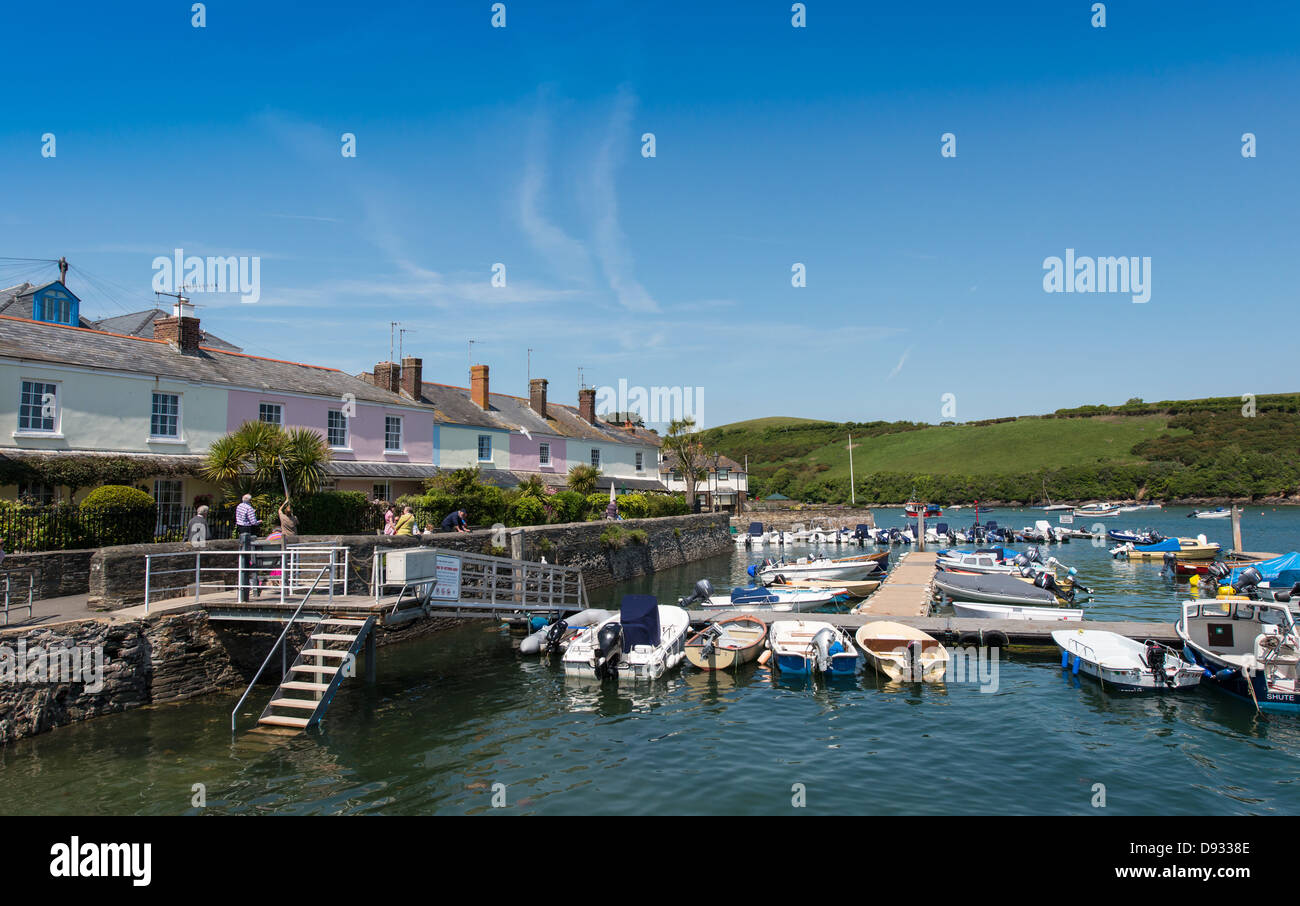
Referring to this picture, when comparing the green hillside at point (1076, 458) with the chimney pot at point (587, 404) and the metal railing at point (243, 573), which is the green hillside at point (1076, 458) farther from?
the metal railing at point (243, 573)

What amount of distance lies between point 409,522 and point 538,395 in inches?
1185

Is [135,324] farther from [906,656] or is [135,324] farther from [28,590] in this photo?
[906,656]

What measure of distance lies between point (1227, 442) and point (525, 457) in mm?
123217

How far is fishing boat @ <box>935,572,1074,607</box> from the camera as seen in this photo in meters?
29.5

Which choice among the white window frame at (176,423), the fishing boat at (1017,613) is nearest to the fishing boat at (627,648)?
the fishing boat at (1017,613)

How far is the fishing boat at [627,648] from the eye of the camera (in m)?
19.8

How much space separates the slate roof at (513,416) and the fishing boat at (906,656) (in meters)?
28.1

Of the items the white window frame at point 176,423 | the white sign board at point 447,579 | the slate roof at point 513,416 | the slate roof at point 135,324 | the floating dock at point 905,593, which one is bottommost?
the floating dock at point 905,593

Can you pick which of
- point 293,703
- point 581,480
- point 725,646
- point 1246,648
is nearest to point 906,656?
point 725,646

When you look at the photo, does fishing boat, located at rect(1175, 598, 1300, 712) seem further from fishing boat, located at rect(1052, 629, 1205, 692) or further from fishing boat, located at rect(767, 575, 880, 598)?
fishing boat, located at rect(767, 575, 880, 598)

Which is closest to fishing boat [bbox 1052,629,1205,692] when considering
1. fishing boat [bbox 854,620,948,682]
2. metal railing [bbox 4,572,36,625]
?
fishing boat [bbox 854,620,948,682]

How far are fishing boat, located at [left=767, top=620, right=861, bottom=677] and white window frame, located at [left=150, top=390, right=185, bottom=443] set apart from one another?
23711 millimetres

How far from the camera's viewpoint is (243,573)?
18.7 m
